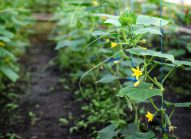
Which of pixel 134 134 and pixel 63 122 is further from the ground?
pixel 134 134

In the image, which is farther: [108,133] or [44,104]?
[44,104]

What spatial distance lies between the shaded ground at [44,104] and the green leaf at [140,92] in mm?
916

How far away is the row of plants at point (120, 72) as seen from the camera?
199cm

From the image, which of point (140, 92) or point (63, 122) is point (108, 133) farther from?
point (63, 122)

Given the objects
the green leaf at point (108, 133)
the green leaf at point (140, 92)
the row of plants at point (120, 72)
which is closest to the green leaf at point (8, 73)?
the row of plants at point (120, 72)

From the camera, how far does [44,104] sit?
3342 millimetres

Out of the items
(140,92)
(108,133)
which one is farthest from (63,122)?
(140,92)

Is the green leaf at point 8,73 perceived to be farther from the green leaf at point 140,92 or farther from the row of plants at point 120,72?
the green leaf at point 140,92

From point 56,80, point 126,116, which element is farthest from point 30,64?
point 126,116

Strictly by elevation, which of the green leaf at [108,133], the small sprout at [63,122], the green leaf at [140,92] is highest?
the green leaf at [140,92]

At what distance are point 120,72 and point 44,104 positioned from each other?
0.79m

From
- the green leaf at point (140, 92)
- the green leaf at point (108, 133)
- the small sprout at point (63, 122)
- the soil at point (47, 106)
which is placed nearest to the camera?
the green leaf at point (140, 92)

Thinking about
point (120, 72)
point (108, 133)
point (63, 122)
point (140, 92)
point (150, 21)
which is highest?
point (150, 21)

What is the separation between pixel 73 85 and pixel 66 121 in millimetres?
752
